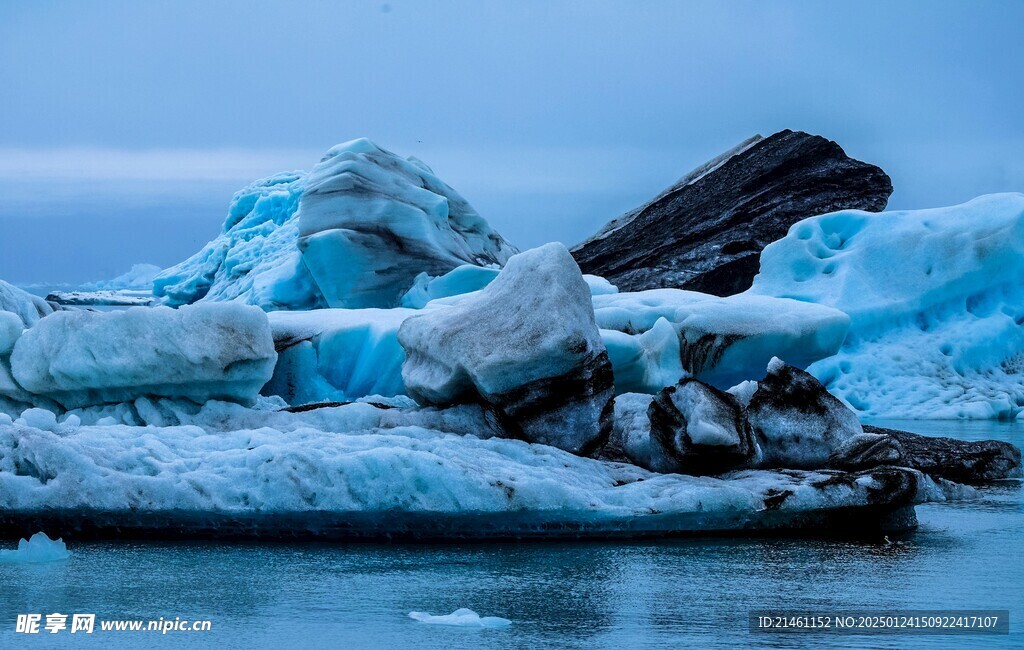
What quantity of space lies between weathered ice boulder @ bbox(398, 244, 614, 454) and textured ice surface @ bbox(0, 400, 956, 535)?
1.74 ft

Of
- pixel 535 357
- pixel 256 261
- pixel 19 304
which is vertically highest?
pixel 256 261

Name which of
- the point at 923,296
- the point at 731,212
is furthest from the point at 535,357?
the point at 731,212

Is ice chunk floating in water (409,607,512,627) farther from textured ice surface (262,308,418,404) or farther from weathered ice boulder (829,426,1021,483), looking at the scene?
textured ice surface (262,308,418,404)

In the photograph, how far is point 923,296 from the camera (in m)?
16.3

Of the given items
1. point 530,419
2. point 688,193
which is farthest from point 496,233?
point 530,419

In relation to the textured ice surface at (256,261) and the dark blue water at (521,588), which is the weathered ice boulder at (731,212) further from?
the dark blue water at (521,588)

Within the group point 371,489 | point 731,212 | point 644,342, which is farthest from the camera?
point 731,212

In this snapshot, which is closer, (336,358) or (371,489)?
(371,489)

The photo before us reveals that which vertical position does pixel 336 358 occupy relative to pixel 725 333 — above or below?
below

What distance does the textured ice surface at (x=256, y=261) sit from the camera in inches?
688

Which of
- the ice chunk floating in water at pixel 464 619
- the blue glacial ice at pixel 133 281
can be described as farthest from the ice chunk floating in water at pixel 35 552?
the blue glacial ice at pixel 133 281

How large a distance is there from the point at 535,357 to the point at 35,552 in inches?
104

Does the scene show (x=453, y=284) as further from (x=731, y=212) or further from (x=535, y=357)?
(x=535, y=357)

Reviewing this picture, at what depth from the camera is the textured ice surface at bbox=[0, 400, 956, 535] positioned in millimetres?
5871
